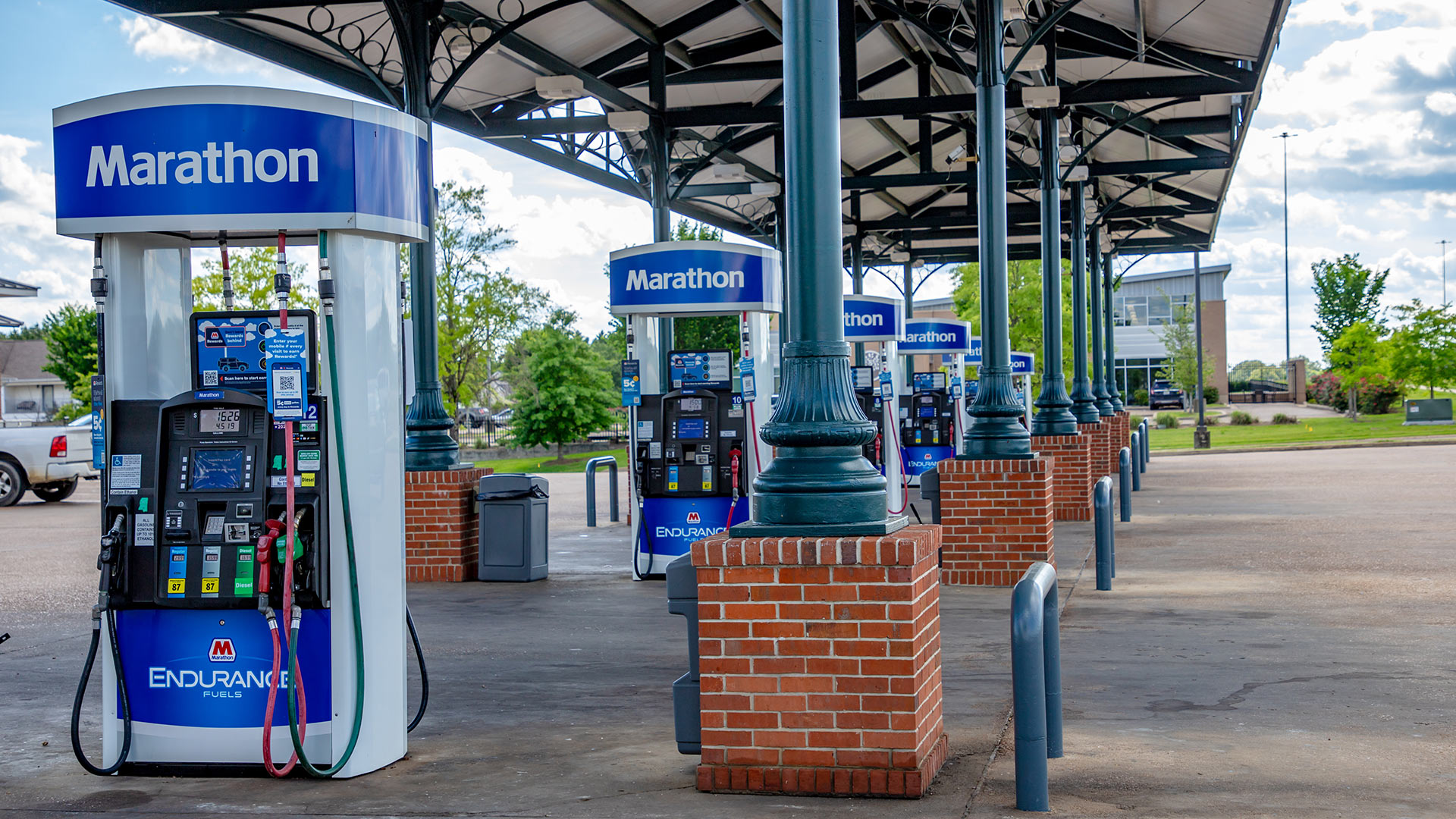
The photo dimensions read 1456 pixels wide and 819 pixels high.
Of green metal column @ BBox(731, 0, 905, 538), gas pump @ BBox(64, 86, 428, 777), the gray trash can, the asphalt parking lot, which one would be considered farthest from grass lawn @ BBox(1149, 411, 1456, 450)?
gas pump @ BBox(64, 86, 428, 777)

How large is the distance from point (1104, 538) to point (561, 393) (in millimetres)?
26083

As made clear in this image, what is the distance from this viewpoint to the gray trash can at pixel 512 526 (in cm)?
1221

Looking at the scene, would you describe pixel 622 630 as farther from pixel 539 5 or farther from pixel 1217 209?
pixel 1217 209

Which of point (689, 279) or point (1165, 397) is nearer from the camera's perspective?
point (689, 279)

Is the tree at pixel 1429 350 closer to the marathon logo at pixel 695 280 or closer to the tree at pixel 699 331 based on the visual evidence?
the tree at pixel 699 331

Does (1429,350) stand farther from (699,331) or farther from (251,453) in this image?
(251,453)

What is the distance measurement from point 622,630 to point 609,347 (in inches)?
2344

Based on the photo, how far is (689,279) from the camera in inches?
502

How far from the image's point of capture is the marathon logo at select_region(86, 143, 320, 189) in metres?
5.62

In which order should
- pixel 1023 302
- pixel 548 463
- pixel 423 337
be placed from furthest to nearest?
pixel 1023 302 → pixel 548 463 → pixel 423 337

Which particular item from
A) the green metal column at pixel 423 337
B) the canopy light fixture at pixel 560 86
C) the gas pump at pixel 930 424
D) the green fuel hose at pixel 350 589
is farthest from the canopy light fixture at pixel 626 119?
the green fuel hose at pixel 350 589

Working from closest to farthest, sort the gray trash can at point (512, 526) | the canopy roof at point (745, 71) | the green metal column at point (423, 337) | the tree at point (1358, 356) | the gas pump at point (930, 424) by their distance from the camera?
the gray trash can at point (512, 526)
the green metal column at point (423, 337)
the canopy roof at point (745, 71)
the gas pump at point (930, 424)
the tree at point (1358, 356)

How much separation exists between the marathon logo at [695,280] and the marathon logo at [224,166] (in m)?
7.24

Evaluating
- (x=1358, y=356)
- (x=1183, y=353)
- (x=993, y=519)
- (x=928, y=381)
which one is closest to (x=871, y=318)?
(x=928, y=381)
